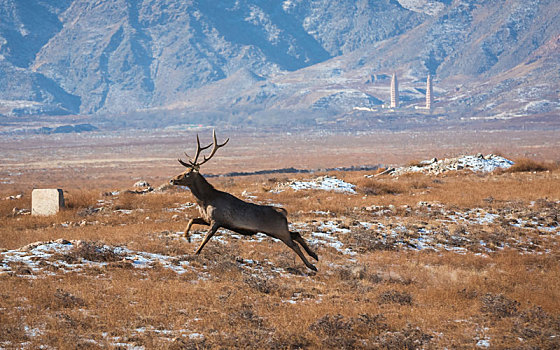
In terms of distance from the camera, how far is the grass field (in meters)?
11.4

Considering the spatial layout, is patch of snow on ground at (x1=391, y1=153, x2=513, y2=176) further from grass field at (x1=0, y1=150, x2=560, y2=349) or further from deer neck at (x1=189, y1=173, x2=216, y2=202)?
deer neck at (x1=189, y1=173, x2=216, y2=202)

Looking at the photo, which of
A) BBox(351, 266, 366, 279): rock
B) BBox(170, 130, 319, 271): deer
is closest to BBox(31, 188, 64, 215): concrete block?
BBox(170, 130, 319, 271): deer

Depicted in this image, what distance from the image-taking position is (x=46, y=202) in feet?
87.4

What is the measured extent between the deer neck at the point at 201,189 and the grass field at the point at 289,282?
205cm

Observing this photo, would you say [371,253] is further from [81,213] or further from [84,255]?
[81,213]

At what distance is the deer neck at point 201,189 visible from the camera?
13.9 meters

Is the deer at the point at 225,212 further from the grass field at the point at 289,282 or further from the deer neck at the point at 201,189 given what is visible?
the grass field at the point at 289,282

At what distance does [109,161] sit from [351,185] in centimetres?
9786

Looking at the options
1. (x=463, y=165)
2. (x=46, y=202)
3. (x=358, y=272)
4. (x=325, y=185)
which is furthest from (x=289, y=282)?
(x=463, y=165)

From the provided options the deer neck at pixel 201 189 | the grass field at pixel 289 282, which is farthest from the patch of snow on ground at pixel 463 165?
the deer neck at pixel 201 189

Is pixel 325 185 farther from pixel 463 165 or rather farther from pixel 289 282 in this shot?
pixel 289 282

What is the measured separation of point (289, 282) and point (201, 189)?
336 cm

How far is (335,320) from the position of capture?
39.4 feet

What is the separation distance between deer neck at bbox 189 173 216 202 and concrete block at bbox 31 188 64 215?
1432 cm
